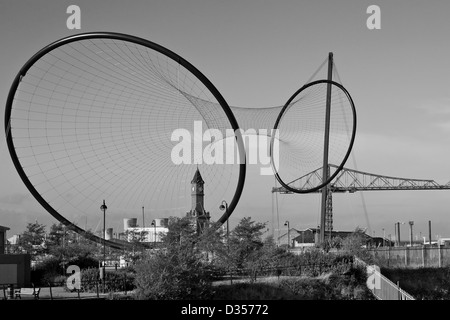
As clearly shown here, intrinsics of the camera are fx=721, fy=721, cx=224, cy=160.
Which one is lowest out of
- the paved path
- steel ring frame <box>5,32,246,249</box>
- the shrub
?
the paved path

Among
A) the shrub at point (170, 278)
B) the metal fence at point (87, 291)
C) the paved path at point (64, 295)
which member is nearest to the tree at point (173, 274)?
the shrub at point (170, 278)

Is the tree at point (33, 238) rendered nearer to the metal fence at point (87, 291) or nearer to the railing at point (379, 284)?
the metal fence at point (87, 291)

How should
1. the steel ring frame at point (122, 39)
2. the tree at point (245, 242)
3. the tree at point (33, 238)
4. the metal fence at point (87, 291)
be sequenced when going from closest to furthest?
the steel ring frame at point (122, 39) < the metal fence at point (87, 291) < the tree at point (245, 242) < the tree at point (33, 238)

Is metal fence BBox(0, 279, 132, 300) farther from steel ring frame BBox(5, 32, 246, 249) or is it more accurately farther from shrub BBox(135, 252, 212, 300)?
steel ring frame BBox(5, 32, 246, 249)

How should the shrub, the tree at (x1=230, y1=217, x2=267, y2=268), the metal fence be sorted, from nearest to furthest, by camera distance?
the shrub
the metal fence
the tree at (x1=230, y1=217, x2=267, y2=268)

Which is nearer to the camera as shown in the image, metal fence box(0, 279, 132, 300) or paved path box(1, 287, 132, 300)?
paved path box(1, 287, 132, 300)

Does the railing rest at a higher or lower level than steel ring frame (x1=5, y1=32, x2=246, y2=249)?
lower

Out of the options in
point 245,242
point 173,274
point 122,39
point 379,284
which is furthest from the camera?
point 245,242

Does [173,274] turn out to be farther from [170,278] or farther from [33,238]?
[33,238]

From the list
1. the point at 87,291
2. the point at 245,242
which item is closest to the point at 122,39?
the point at 87,291

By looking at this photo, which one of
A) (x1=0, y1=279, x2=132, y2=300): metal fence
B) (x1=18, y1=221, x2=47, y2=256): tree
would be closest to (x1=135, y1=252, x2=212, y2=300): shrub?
(x1=0, y1=279, x2=132, y2=300): metal fence

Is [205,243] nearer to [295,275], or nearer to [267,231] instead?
[295,275]
